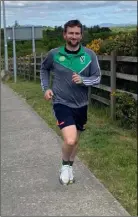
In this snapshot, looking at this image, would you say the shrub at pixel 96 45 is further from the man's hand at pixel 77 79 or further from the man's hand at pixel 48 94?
the man's hand at pixel 77 79

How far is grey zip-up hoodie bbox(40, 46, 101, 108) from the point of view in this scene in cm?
399

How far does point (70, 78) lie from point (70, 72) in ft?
0.16

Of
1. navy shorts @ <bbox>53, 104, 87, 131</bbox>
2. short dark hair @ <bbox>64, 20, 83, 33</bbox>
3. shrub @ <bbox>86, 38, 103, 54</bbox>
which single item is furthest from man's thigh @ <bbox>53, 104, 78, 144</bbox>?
shrub @ <bbox>86, 38, 103, 54</bbox>

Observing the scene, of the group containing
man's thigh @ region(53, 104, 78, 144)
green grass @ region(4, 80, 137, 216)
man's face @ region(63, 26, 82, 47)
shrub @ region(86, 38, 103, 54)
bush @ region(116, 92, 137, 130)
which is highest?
man's face @ region(63, 26, 82, 47)

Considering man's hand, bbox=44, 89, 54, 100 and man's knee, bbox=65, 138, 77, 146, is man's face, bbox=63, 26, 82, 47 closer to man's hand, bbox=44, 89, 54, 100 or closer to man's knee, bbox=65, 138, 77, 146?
man's hand, bbox=44, 89, 54, 100

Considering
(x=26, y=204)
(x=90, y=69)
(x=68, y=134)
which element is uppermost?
(x=90, y=69)

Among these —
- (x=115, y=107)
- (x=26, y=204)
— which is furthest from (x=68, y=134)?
(x=115, y=107)

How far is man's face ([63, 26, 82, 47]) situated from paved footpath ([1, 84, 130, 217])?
79.4 inches

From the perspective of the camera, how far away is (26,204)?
550 cm

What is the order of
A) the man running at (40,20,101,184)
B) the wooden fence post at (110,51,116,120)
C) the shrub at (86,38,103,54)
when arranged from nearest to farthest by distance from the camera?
the man running at (40,20,101,184)
the wooden fence post at (110,51,116,120)
the shrub at (86,38,103,54)

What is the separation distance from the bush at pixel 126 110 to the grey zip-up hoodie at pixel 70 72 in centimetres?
480

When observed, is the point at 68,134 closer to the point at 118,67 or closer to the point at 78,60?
the point at 78,60

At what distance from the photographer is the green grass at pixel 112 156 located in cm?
566

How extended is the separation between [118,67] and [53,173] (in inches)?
156
